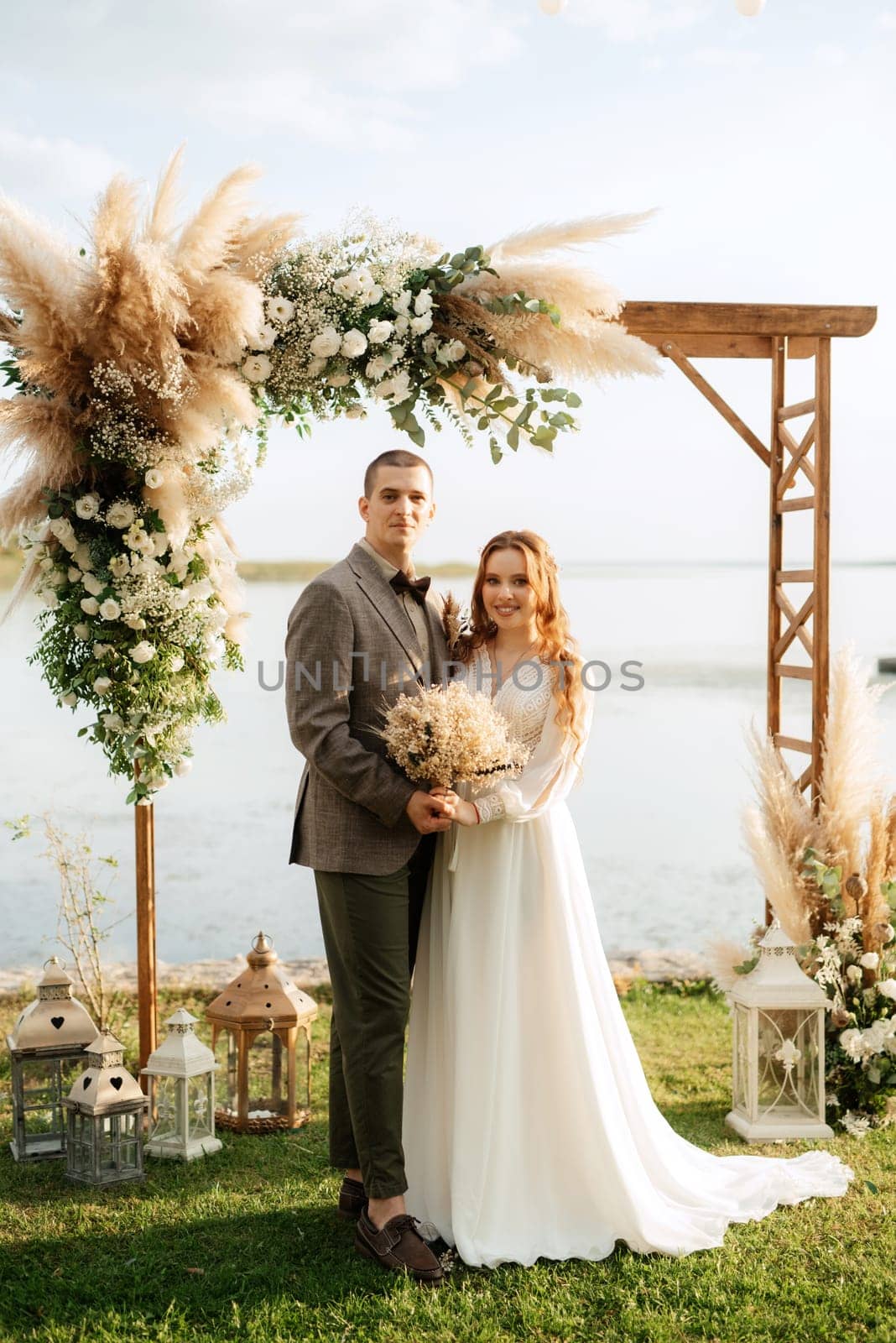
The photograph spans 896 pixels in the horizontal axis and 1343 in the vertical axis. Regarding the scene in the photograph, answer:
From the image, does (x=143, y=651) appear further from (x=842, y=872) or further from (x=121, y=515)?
(x=842, y=872)

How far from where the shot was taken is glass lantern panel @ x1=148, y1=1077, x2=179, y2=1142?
4.25 metres

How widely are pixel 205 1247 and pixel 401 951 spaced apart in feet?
3.53

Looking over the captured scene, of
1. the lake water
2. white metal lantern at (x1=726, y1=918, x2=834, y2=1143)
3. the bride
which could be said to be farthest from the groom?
the lake water

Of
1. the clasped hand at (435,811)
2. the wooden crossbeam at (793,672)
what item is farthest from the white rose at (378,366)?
the wooden crossbeam at (793,672)

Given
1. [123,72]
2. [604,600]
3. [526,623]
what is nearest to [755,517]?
[526,623]

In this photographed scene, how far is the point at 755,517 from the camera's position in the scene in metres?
6.61

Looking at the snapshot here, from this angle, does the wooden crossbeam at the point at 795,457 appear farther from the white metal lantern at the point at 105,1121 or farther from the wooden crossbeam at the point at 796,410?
the white metal lantern at the point at 105,1121

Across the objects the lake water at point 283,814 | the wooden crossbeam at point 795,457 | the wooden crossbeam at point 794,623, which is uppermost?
the wooden crossbeam at point 795,457

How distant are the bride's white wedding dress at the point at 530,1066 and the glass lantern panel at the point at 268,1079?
1086mm

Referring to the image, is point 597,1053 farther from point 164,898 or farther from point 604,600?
point 604,600

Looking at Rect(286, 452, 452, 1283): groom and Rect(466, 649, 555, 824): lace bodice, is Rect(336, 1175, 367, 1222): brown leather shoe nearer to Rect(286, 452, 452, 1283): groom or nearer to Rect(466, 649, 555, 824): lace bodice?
Rect(286, 452, 452, 1283): groom

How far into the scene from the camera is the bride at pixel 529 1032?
338 cm

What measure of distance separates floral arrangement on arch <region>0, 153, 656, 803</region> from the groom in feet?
2.22

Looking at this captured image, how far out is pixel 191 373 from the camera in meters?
3.79
